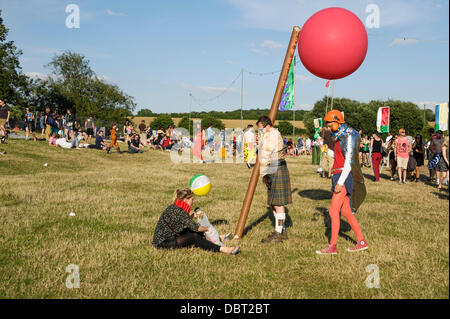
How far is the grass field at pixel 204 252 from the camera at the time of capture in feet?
13.5

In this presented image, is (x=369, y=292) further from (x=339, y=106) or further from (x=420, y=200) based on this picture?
(x=339, y=106)

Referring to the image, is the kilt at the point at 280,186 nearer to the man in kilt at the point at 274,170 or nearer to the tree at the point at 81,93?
the man in kilt at the point at 274,170

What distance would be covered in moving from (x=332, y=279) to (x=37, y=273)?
12.0 feet

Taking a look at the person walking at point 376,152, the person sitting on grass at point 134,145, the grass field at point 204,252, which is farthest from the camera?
the person sitting on grass at point 134,145

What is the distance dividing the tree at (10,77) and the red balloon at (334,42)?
4784 centimetres

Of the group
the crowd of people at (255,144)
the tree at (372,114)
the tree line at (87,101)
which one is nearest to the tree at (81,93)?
the tree line at (87,101)

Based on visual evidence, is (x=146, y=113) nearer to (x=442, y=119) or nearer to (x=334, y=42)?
(x=442, y=119)

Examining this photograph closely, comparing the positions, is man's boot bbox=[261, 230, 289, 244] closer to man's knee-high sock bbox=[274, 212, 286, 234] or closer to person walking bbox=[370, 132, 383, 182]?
man's knee-high sock bbox=[274, 212, 286, 234]

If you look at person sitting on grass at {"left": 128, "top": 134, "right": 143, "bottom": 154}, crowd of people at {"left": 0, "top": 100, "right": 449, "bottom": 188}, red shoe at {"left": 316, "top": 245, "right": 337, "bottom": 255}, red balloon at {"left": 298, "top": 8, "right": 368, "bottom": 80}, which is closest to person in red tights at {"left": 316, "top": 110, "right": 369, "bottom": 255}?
red shoe at {"left": 316, "top": 245, "right": 337, "bottom": 255}

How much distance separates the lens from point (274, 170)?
5910mm

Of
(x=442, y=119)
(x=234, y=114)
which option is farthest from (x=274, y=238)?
(x=234, y=114)

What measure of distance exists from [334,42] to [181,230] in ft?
10.9
